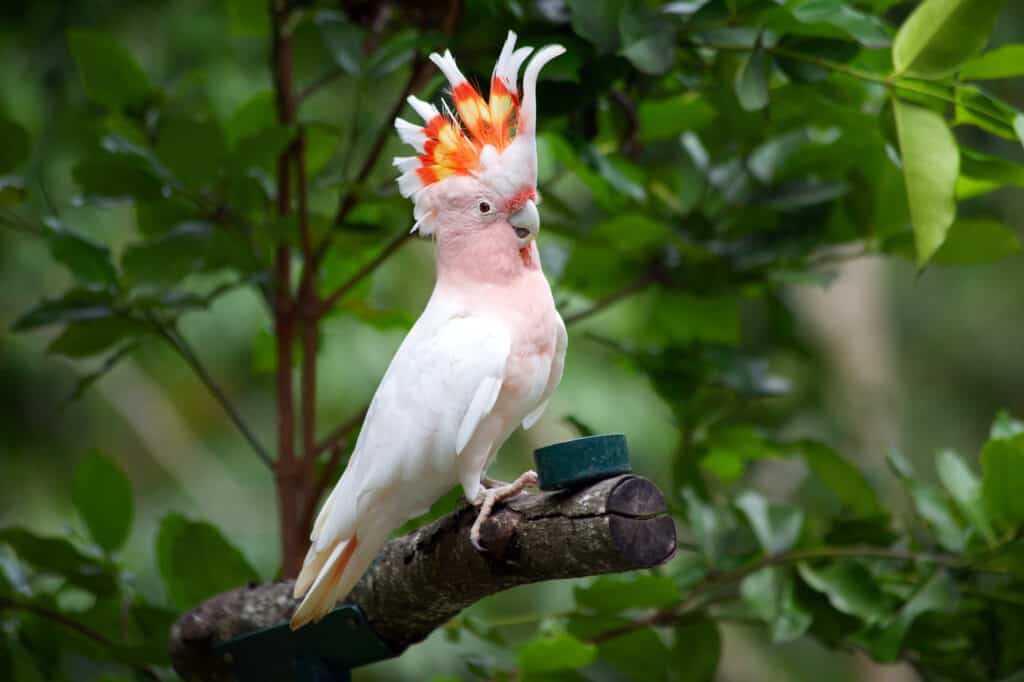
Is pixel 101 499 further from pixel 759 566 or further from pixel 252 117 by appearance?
pixel 759 566

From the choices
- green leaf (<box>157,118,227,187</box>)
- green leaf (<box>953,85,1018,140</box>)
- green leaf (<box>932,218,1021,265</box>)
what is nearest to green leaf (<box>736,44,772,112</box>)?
green leaf (<box>953,85,1018,140</box>)

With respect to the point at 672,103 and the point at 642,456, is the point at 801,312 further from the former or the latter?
the point at 672,103

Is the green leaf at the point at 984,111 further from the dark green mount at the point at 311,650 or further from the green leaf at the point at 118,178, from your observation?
the green leaf at the point at 118,178

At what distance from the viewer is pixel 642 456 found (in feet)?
12.0

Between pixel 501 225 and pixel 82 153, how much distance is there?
40.6 inches

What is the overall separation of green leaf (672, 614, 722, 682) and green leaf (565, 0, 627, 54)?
2.35 feet

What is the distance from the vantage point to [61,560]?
131cm

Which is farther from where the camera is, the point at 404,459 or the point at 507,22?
the point at 507,22

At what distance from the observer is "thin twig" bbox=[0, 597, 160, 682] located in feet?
4.34

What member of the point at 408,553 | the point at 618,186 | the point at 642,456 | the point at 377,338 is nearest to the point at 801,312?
the point at 642,456

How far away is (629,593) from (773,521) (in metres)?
0.29

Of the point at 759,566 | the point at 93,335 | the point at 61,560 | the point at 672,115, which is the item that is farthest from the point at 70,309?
the point at 759,566

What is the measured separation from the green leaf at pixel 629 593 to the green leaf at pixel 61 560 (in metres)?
0.58

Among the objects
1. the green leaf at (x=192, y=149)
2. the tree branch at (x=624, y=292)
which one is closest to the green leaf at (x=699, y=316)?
the tree branch at (x=624, y=292)
